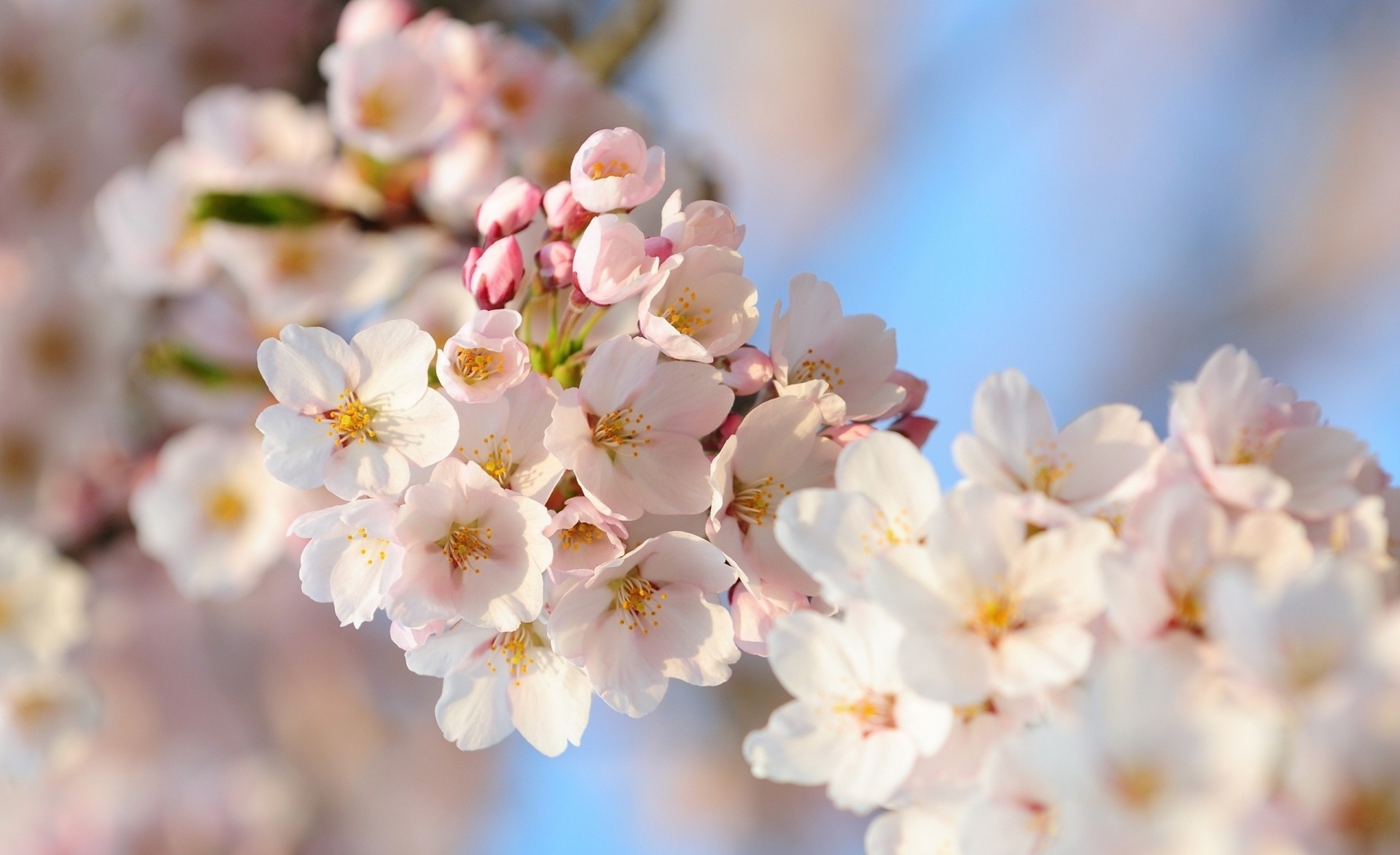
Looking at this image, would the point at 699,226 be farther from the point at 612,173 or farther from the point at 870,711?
the point at 870,711

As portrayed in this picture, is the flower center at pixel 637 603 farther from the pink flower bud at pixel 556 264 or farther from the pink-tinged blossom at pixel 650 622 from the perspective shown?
the pink flower bud at pixel 556 264

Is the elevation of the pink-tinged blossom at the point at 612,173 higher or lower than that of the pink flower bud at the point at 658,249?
higher

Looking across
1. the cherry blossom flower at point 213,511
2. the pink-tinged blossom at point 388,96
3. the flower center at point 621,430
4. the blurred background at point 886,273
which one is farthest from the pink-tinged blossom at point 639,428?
the blurred background at point 886,273

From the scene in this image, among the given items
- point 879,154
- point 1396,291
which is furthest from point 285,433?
point 1396,291

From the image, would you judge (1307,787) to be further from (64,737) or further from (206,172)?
(64,737)

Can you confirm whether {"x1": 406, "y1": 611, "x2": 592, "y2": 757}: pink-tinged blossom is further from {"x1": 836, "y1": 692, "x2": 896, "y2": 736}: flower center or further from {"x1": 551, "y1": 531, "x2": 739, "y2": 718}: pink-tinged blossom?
{"x1": 836, "y1": 692, "x2": 896, "y2": 736}: flower center

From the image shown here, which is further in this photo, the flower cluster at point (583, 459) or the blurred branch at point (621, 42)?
the blurred branch at point (621, 42)

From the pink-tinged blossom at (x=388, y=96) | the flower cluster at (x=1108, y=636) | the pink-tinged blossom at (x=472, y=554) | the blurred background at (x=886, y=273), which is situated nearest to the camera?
the flower cluster at (x=1108, y=636)

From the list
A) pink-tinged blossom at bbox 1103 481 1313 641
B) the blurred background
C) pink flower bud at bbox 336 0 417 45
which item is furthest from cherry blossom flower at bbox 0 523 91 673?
pink-tinged blossom at bbox 1103 481 1313 641
